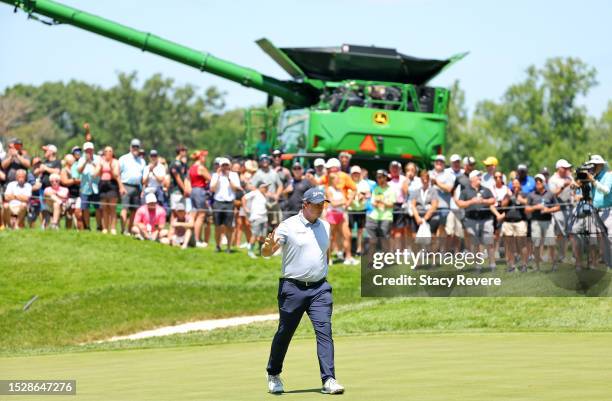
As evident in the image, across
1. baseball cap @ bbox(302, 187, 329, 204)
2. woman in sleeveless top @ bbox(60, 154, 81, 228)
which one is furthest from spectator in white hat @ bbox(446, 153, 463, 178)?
baseball cap @ bbox(302, 187, 329, 204)

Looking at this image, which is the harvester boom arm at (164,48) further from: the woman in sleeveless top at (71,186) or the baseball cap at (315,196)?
the baseball cap at (315,196)

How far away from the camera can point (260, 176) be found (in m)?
25.0

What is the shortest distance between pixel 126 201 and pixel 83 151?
136 cm

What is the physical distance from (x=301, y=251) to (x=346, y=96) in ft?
54.3

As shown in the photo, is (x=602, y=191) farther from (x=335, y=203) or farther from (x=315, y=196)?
(x=315, y=196)

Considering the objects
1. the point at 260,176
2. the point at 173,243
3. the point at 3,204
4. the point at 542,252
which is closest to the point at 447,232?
the point at 542,252

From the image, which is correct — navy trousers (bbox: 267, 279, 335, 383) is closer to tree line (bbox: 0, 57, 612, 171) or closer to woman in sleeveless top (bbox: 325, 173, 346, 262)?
woman in sleeveless top (bbox: 325, 173, 346, 262)

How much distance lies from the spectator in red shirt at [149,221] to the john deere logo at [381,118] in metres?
5.43

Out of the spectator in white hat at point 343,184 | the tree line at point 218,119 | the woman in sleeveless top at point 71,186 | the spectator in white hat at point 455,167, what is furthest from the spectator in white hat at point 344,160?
the tree line at point 218,119

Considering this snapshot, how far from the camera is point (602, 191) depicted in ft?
63.1

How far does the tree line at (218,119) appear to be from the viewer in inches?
3659

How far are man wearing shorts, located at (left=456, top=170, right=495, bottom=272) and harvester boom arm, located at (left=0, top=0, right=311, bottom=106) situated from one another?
7946 millimetres

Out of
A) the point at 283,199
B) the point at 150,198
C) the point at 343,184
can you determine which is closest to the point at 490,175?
the point at 343,184

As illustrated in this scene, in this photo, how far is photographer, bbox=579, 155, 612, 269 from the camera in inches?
754
